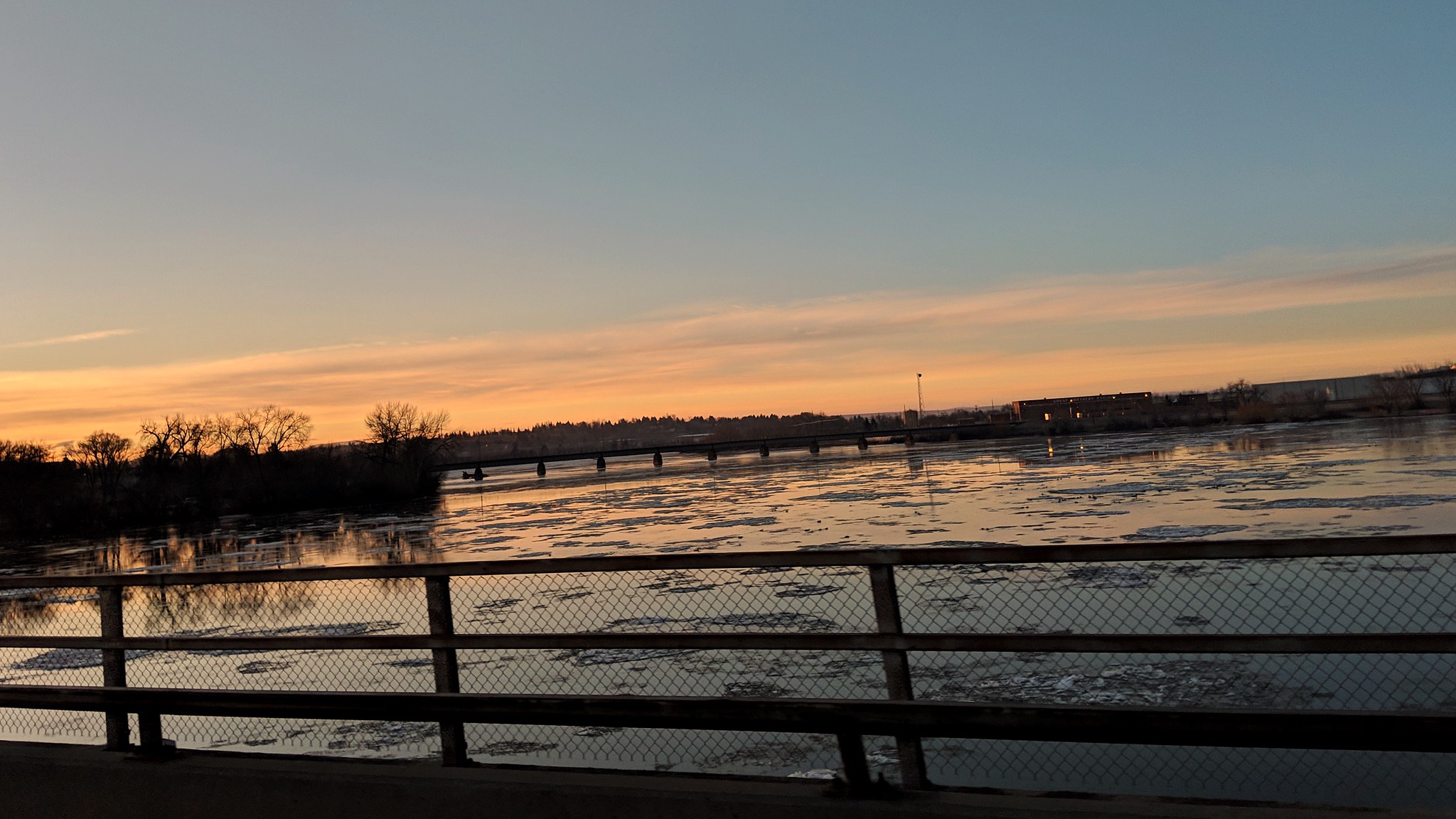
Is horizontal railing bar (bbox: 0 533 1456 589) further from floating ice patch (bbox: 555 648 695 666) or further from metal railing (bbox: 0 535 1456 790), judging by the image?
floating ice patch (bbox: 555 648 695 666)

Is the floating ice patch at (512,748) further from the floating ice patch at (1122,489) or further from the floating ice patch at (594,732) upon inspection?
the floating ice patch at (1122,489)

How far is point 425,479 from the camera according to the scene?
119688 mm

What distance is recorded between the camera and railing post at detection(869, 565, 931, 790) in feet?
17.5

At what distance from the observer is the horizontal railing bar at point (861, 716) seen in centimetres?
426

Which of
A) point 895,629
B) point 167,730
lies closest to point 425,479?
point 167,730

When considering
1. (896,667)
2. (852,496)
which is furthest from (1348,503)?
(896,667)

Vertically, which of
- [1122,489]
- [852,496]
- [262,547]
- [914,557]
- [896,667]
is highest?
[914,557]

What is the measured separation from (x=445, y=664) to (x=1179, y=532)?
23.3m

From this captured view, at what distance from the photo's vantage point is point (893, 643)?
520cm

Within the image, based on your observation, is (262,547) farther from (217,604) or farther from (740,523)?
(740,523)

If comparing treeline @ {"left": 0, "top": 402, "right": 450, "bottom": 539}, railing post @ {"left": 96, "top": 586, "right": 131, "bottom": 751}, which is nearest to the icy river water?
railing post @ {"left": 96, "top": 586, "right": 131, "bottom": 751}

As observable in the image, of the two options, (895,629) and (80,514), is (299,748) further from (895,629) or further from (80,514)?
(80,514)

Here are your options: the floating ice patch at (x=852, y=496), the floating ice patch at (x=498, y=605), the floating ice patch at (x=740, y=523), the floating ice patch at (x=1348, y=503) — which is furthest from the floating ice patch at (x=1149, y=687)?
the floating ice patch at (x=852, y=496)

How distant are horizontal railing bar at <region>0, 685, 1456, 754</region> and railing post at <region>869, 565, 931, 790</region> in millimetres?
318
